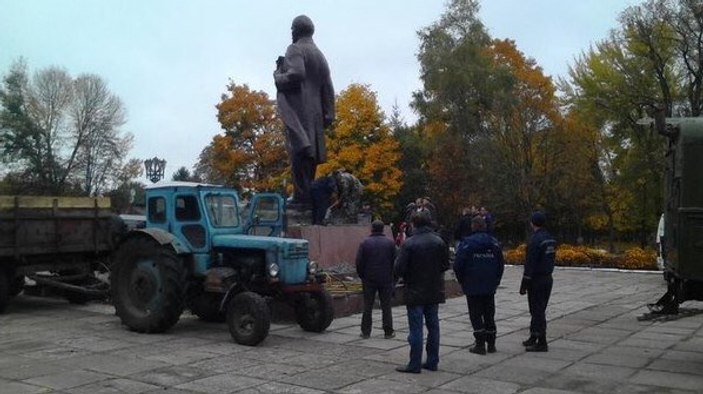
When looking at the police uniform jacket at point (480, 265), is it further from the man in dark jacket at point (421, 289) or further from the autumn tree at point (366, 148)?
the autumn tree at point (366, 148)

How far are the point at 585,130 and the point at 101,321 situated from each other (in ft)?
101

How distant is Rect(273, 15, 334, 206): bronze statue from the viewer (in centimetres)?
1412

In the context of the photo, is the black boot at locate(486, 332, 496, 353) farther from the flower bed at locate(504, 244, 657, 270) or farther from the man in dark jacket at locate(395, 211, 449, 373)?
the flower bed at locate(504, 244, 657, 270)

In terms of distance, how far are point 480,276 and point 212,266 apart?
3976 millimetres

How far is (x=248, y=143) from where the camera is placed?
5069 cm

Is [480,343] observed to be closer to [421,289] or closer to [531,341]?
[531,341]

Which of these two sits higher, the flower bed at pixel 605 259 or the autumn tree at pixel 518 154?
the autumn tree at pixel 518 154

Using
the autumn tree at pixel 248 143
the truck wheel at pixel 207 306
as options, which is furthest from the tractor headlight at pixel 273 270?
the autumn tree at pixel 248 143

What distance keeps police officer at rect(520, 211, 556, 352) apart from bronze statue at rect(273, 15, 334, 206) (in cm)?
596

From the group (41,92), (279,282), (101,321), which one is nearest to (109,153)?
(41,92)

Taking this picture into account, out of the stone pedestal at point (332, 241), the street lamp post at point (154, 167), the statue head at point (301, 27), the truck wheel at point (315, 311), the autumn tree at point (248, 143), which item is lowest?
the truck wheel at point (315, 311)

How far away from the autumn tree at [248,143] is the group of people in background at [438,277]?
3749 cm

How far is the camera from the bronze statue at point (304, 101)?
46.3 feet

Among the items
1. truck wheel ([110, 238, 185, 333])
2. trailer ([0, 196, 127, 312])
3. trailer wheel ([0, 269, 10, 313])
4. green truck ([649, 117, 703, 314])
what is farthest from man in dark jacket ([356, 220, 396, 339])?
trailer wheel ([0, 269, 10, 313])
